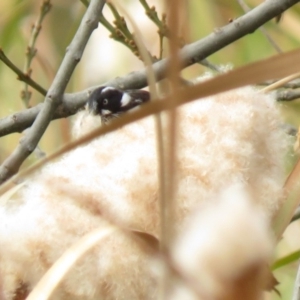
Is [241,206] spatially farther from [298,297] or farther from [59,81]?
[59,81]

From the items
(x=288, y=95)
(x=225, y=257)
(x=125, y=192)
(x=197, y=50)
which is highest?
(x=225, y=257)

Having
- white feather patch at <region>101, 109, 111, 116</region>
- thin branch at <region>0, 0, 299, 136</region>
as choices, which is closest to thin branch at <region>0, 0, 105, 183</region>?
thin branch at <region>0, 0, 299, 136</region>

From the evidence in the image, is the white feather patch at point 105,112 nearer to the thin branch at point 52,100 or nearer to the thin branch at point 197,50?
the thin branch at point 197,50

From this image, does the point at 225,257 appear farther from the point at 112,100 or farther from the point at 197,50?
the point at 112,100

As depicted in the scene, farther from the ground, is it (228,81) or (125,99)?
(228,81)

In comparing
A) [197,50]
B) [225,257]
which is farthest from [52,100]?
[225,257]

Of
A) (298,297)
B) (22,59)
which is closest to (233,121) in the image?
(298,297)

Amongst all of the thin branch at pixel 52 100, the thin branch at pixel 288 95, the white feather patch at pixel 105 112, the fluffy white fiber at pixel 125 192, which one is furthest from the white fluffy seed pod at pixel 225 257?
the white feather patch at pixel 105 112
